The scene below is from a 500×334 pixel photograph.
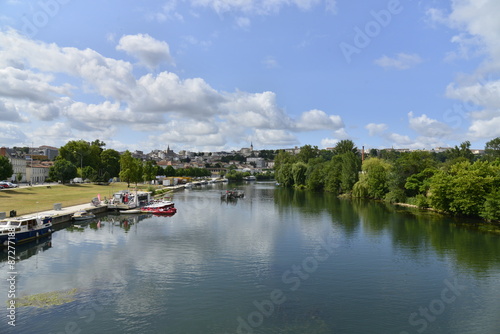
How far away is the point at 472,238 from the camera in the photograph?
39281 millimetres

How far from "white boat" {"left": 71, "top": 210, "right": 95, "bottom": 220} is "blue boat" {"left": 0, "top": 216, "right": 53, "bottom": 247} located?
31.9 ft

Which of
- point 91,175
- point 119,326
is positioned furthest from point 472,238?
point 91,175

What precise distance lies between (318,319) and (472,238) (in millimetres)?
28683

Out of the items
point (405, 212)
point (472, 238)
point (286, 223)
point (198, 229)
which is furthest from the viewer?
point (405, 212)

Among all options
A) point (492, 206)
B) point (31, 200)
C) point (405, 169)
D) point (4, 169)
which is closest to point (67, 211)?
point (31, 200)

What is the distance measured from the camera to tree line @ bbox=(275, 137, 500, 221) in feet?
160

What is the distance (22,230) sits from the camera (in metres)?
35.0

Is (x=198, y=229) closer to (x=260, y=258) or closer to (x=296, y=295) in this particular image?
(x=260, y=258)

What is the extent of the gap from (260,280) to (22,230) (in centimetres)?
2472

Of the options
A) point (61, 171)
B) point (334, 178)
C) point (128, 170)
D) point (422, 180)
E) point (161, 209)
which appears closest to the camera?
point (161, 209)

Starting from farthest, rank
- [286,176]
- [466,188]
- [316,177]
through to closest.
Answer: [286,176] < [316,177] < [466,188]

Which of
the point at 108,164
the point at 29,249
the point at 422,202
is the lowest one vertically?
the point at 29,249

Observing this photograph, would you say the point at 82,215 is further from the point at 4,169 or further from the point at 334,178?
the point at 334,178

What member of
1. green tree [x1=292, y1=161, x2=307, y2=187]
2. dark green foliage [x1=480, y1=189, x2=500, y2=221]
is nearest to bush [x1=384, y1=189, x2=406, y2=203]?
dark green foliage [x1=480, y1=189, x2=500, y2=221]
